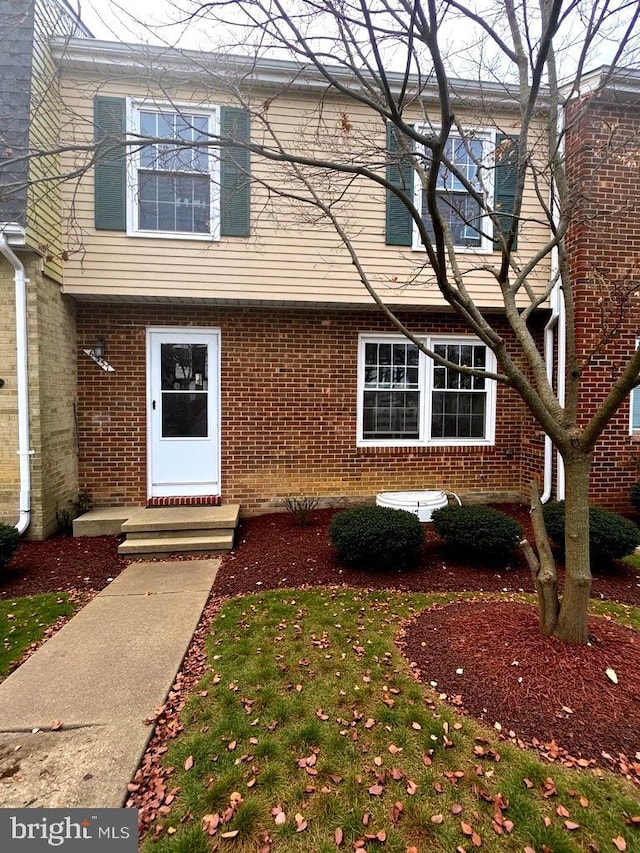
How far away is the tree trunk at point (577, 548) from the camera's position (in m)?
2.81

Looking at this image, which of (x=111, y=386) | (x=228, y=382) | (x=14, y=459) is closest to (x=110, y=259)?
(x=111, y=386)

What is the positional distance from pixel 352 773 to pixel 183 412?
5.32 meters

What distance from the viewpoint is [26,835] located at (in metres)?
1.80

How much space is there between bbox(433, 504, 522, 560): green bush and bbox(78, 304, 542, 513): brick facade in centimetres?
227

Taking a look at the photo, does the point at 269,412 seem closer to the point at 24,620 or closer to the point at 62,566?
the point at 62,566

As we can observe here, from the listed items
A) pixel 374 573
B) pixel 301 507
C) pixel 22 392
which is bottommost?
pixel 374 573

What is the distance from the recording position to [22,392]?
17.1 ft

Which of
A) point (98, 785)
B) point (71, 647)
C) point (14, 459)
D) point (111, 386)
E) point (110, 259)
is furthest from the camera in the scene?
point (111, 386)

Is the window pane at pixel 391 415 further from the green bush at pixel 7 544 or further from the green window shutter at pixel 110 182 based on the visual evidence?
the green bush at pixel 7 544

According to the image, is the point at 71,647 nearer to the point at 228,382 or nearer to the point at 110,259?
the point at 228,382

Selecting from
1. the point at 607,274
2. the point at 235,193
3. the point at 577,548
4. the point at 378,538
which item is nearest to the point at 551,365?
the point at 607,274

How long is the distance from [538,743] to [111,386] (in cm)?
617

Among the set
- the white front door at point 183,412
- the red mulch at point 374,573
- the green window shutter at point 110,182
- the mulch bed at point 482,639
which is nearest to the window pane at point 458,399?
the mulch bed at point 482,639

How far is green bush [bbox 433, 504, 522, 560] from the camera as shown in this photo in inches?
181
